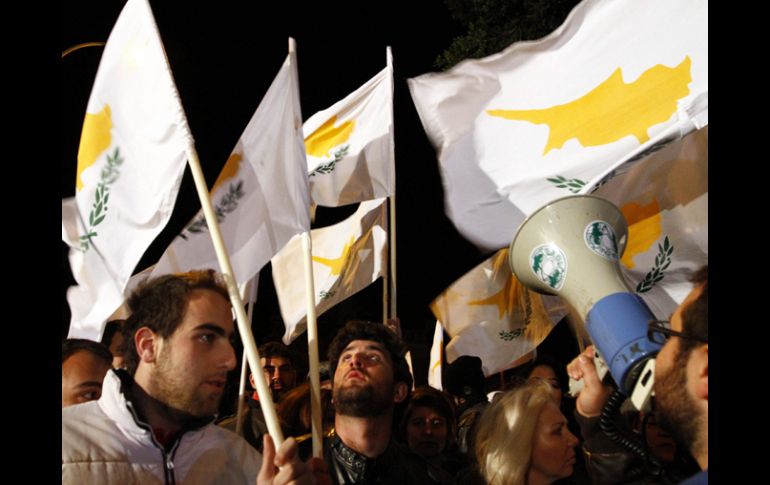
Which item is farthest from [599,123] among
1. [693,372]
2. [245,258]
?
[693,372]

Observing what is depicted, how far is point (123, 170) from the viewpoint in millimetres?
3289

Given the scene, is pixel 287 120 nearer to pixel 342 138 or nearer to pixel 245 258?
pixel 245 258

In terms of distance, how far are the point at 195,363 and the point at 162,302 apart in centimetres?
28

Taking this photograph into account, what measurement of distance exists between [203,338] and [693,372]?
Result: 5.28 ft

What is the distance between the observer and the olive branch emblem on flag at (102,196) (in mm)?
3207

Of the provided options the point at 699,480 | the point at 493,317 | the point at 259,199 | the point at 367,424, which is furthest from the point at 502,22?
the point at 699,480

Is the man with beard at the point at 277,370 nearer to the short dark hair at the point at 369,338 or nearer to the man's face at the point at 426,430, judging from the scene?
the man's face at the point at 426,430

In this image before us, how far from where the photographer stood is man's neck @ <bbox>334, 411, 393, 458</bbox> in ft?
11.0

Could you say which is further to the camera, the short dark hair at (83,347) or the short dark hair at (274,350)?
the short dark hair at (274,350)

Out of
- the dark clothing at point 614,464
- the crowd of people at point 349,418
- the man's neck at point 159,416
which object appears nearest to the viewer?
the crowd of people at point 349,418

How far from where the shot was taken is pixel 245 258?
11.4ft

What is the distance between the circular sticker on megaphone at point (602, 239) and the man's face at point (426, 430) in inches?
64.2

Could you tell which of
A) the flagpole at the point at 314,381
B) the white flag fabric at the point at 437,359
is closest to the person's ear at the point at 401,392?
the flagpole at the point at 314,381

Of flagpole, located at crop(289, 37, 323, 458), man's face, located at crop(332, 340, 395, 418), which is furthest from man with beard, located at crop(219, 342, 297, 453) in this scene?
flagpole, located at crop(289, 37, 323, 458)
